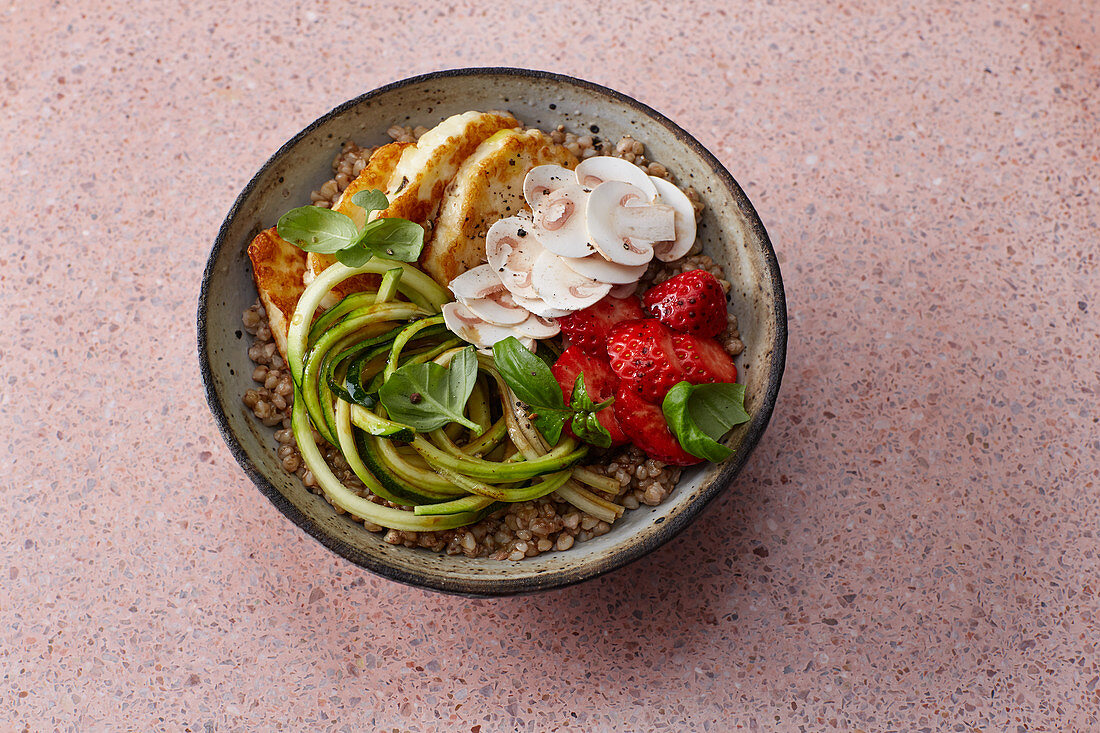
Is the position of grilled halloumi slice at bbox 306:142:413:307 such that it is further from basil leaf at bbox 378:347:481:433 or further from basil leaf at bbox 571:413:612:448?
basil leaf at bbox 571:413:612:448

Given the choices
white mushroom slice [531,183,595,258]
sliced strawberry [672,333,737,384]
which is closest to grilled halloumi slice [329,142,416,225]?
white mushroom slice [531,183,595,258]

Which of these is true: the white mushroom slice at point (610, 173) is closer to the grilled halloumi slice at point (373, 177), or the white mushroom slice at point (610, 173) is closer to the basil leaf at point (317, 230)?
the grilled halloumi slice at point (373, 177)

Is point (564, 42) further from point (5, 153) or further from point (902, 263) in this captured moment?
point (5, 153)

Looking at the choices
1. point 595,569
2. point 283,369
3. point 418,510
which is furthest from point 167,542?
point 595,569

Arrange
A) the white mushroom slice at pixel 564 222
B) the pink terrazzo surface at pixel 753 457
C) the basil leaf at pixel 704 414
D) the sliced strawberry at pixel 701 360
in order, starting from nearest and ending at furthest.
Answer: the basil leaf at pixel 704 414
the sliced strawberry at pixel 701 360
the white mushroom slice at pixel 564 222
the pink terrazzo surface at pixel 753 457

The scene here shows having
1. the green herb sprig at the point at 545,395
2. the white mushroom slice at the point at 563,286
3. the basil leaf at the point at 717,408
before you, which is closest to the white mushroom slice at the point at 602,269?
the white mushroom slice at the point at 563,286

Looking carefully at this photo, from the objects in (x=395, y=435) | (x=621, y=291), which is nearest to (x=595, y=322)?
(x=621, y=291)
